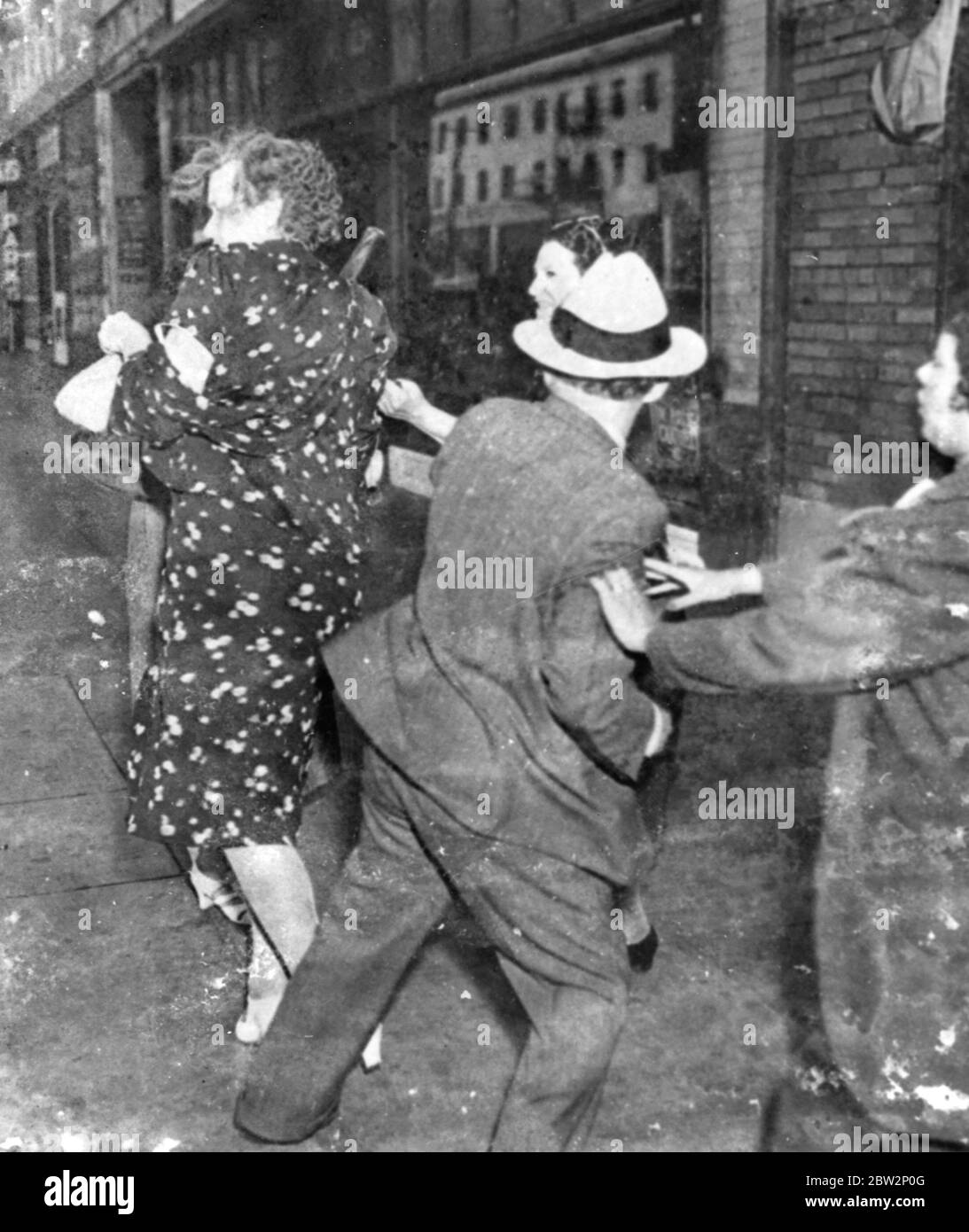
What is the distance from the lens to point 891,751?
92.9 inches

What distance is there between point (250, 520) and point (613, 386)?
0.86 metres

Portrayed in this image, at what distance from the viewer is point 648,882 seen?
399 centimetres

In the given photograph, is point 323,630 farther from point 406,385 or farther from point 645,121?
point 645,121

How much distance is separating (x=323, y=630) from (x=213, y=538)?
30 cm

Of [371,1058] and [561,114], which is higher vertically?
[561,114]

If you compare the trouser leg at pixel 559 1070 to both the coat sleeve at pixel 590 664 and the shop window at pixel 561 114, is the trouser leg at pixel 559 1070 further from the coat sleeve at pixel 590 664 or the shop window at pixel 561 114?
the shop window at pixel 561 114

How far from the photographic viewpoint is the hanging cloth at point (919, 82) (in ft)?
15.9

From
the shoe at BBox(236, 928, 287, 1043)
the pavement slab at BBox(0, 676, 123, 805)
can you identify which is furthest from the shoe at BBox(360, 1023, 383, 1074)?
the pavement slab at BBox(0, 676, 123, 805)

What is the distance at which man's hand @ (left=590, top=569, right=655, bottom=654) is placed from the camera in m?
2.33

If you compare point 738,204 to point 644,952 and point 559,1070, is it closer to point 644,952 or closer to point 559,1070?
point 644,952

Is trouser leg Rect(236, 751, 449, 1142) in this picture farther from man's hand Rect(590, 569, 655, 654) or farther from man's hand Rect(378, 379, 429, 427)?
man's hand Rect(378, 379, 429, 427)

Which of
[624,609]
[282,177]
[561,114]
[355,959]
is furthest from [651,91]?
[355,959]

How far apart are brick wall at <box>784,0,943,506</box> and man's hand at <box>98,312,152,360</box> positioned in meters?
3.27
